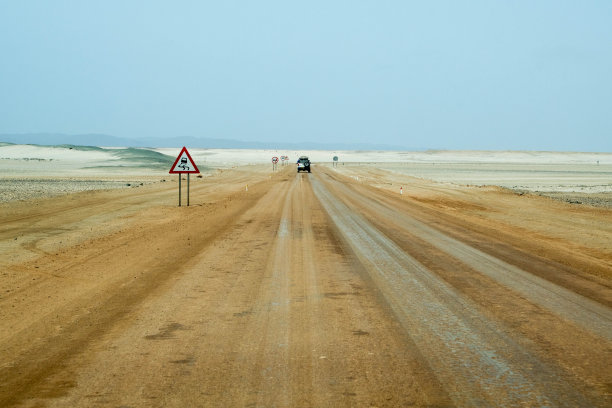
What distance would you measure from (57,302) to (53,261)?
382 cm

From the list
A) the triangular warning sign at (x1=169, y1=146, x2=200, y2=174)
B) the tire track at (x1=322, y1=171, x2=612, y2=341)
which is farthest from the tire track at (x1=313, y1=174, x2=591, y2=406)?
the triangular warning sign at (x1=169, y1=146, x2=200, y2=174)

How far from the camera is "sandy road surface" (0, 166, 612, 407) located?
5.07m

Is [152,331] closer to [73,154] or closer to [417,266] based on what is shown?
[417,266]

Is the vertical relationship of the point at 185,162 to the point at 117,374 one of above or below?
above

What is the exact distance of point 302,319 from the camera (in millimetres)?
7266

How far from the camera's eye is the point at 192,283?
9422mm

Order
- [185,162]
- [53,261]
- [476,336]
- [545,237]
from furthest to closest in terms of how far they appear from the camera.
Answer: [185,162], [545,237], [53,261], [476,336]

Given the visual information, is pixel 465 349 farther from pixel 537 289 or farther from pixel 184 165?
pixel 184 165

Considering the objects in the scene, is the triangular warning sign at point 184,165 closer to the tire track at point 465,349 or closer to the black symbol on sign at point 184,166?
the black symbol on sign at point 184,166

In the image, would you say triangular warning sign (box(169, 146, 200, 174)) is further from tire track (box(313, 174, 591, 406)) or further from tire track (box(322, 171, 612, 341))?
tire track (box(313, 174, 591, 406))

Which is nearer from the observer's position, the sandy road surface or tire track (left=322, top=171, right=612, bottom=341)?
the sandy road surface

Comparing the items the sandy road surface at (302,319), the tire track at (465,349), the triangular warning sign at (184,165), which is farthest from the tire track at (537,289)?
the triangular warning sign at (184,165)

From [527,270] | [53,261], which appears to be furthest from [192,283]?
[527,270]

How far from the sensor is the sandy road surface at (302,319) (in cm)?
507
